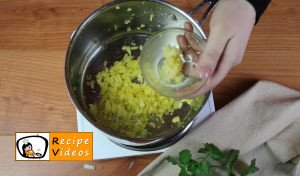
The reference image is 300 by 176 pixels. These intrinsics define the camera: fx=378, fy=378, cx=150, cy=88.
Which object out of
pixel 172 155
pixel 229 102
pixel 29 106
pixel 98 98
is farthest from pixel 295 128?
pixel 29 106

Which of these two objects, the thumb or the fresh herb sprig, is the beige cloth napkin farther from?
the thumb

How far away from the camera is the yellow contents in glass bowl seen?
652 millimetres

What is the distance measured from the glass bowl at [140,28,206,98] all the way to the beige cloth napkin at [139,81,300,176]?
0.13 meters

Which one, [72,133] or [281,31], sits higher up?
[281,31]

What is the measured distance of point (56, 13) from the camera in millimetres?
845

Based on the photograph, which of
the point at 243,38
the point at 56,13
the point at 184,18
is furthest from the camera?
the point at 56,13

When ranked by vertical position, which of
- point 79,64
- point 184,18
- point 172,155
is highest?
point 184,18

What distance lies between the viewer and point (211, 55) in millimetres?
579

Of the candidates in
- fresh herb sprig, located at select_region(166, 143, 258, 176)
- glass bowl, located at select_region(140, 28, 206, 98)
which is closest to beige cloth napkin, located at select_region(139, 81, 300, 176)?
fresh herb sprig, located at select_region(166, 143, 258, 176)

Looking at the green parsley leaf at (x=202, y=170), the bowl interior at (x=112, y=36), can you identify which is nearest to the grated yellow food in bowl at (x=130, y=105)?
the bowl interior at (x=112, y=36)

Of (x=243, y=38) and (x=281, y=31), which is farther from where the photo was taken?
(x=281, y=31)

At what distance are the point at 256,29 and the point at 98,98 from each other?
0.37 m

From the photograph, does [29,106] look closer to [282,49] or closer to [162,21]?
[162,21]

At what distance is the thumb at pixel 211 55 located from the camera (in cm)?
57
